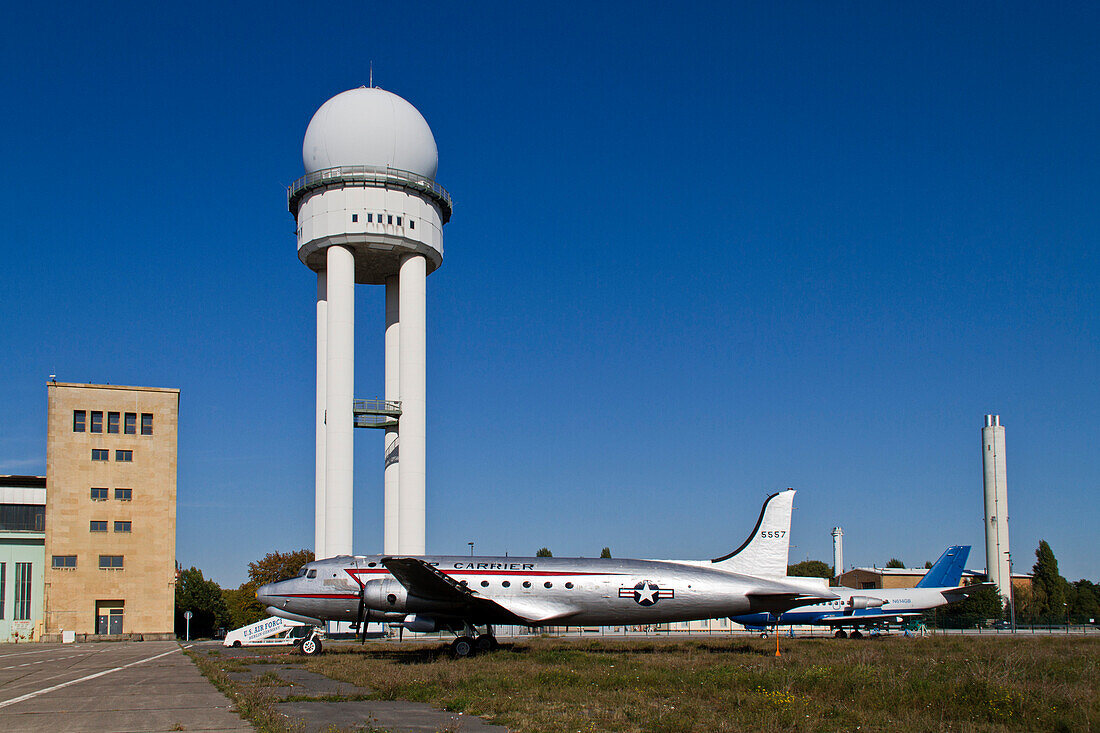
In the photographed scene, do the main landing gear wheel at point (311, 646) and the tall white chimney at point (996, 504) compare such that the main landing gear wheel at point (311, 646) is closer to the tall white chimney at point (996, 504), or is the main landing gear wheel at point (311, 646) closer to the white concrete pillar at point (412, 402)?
the white concrete pillar at point (412, 402)

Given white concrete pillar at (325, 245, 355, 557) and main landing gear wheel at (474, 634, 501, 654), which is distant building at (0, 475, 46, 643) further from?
main landing gear wheel at (474, 634, 501, 654)

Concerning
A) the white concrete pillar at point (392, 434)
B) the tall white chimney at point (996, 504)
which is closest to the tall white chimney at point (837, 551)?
the tall white chimney at point (996, 504)

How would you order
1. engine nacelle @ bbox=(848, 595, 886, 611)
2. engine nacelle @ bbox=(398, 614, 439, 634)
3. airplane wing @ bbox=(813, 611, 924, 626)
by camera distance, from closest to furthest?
1. engine nacelle @ bbox=(398, 614, 439, 634)
2. engine nacelle @ bbox=(848, 595, 886, 611)
3. airplane wing @ bbox=(813, 611, 924, 626)

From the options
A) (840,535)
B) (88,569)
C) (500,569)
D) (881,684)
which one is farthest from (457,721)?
(840,535)

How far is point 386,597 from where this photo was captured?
1265 inches

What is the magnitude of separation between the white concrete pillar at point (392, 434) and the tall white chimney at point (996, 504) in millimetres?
72743

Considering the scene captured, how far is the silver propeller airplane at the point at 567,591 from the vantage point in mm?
32250

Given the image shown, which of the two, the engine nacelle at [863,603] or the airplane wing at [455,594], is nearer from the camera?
the airplane wing at [455,594]

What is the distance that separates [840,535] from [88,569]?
90757 mm

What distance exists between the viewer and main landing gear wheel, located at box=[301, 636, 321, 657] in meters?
35.6

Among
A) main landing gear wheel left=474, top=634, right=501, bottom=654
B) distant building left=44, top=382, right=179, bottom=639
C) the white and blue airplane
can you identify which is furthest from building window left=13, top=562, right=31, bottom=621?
the white and blue airplane

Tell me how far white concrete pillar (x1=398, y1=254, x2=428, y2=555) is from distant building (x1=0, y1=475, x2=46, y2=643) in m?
26.8

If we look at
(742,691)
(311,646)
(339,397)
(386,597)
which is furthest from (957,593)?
(742,691)

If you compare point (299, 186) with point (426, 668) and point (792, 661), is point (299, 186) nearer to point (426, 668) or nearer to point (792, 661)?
point (426, 668)
